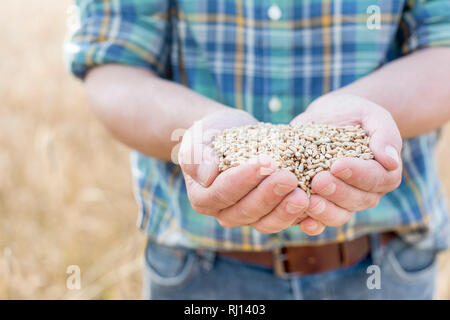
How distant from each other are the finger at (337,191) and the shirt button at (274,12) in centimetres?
55

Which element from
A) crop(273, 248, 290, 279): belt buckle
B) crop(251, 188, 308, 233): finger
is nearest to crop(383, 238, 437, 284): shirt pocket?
crop(273, 248, 290, 279): belt buckle

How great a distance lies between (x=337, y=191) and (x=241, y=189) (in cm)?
20

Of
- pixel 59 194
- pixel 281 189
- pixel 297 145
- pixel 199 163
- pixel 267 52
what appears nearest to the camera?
pixel 281 189

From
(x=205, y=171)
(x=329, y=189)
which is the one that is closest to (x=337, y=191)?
(x=329, y=189)

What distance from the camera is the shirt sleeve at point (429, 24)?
4.67ft

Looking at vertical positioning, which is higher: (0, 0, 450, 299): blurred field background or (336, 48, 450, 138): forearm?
(336, 48, 450, 138): forearm

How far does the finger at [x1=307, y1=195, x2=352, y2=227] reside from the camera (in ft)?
3.62

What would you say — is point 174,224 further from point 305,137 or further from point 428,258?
point 428,258

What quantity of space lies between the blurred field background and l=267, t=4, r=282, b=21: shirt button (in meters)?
1.03

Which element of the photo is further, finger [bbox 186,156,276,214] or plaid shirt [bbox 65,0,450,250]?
plaid shirt [bbox 65,0,450,250]

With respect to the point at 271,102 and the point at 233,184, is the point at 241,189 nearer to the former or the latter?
the point at 233,184

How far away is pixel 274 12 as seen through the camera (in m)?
1.47

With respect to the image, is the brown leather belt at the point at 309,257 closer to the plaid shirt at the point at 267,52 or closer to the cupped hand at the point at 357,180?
the plaid shirt at the point at 267,52

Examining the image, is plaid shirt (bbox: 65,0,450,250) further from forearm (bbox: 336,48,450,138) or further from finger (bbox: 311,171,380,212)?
finger (bbox: 311,171,380,212)
